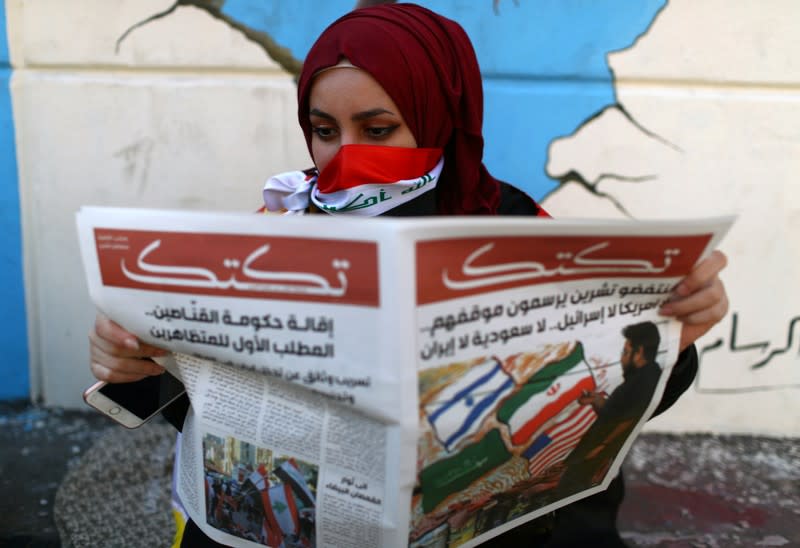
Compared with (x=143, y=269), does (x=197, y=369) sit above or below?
below

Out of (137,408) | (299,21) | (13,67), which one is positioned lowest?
(137,408)

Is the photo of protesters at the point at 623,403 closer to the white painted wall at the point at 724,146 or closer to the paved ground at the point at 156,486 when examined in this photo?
the paved ground at the point at 156,486

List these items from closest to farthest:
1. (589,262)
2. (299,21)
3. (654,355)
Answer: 1. (589,262)
2. (654,355)
3. (299,21)

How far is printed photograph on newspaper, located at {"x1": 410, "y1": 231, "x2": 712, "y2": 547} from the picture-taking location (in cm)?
75

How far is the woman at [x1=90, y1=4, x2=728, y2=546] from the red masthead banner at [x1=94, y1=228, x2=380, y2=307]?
0.36 metres

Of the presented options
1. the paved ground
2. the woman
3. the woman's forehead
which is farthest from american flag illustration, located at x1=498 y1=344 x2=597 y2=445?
the paved ground

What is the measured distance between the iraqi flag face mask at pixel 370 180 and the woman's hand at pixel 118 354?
450 millimetres

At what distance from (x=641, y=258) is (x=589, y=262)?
0.25ft

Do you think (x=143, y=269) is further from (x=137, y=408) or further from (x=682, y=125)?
(x=682, y=125)

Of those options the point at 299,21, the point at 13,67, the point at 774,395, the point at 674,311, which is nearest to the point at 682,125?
the point at 774,395

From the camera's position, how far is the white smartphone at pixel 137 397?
1000 mm

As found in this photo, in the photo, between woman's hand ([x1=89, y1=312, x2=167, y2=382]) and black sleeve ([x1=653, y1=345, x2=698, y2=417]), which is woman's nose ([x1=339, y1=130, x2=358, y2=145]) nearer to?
woman's hand ([x1=89, y1=312, x2=167, y2=382])

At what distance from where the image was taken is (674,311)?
91cm

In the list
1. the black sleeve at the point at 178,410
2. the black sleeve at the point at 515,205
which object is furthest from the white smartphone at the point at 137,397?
the black sleeve at the point at 515,205
